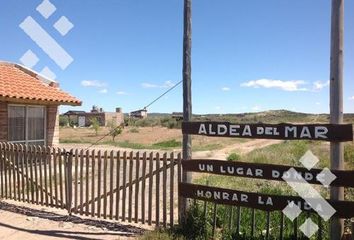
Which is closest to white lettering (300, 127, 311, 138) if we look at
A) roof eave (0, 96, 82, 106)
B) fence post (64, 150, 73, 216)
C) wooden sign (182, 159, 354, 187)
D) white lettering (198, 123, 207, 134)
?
wooden sign (182, 159, 354, 187)

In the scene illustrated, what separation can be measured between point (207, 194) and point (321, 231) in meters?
1.85

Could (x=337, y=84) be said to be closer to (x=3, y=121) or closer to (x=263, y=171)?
(x=263, y=171)

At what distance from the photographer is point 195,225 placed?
7359 mm

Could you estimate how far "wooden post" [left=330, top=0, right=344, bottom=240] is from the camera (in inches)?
238

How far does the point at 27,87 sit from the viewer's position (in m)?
15.5

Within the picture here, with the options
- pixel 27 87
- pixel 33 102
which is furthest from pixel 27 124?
pixel 27 87

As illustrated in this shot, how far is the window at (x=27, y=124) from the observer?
14422 millimetres

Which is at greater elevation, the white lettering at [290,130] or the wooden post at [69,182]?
the white lettering at [290,130]

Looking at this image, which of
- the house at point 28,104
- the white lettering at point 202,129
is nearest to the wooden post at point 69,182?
the white lettering at point 202,129

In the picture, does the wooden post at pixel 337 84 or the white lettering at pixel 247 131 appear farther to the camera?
the white lettering at pixel 247 131

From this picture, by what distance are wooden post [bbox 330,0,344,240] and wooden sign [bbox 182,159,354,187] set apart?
18cm

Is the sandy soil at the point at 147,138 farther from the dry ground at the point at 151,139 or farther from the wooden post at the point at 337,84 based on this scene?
the wooden post at the point at 337,84

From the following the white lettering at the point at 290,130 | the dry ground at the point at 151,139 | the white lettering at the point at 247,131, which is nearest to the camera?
the white lettering at the point at 290,130

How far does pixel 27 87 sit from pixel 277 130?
1140 cm
